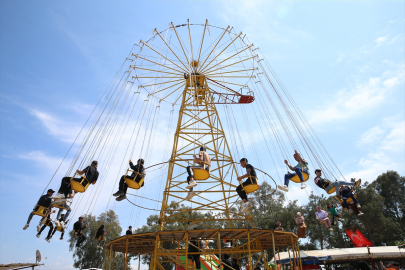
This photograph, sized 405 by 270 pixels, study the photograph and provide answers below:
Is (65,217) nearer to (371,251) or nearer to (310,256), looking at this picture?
(310,256)

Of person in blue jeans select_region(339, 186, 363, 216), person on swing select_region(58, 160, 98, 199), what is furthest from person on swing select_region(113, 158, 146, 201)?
person in blue jeans select_region(339, 186, 363, 216)

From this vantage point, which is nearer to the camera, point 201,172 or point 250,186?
point 250,186

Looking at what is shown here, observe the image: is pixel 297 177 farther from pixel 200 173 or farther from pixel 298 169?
pixel 200 173

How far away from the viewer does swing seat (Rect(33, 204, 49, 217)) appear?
11.0 meters

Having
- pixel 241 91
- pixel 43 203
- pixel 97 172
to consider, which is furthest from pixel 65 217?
pixel 241 91

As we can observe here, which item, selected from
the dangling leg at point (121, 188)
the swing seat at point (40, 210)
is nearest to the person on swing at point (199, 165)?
the dangling leg at point (121, 188)

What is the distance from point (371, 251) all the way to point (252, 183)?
16.7 m

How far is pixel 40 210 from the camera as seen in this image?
1104cm

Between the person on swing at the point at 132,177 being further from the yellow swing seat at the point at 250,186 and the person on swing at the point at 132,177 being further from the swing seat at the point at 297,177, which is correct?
the swing seat at the point at 297,177

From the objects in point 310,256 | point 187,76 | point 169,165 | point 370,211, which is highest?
point 187,76

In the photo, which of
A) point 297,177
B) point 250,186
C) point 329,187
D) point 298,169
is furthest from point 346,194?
point 250,186

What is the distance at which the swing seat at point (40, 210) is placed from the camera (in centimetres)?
1097

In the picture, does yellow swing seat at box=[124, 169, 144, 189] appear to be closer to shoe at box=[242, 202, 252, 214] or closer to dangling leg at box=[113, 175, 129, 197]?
dangling leg at box=[113, 175, 129, 197]

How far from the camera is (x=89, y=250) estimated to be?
38.7m
